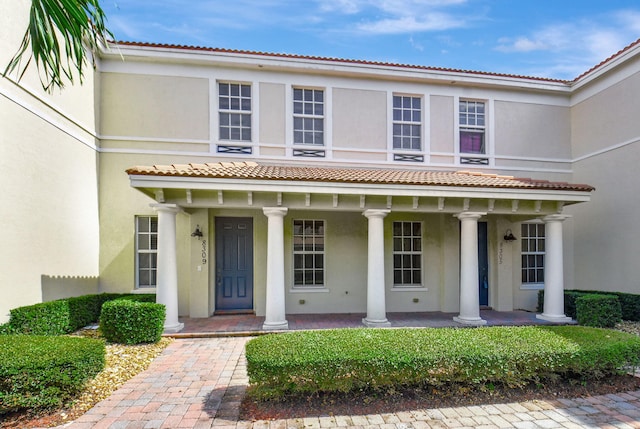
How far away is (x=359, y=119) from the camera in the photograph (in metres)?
10.4

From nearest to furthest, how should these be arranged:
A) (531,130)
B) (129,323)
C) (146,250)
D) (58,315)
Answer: (129,323) → (58,315) → (146,250) → (531,130)

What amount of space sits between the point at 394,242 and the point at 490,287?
140 inches

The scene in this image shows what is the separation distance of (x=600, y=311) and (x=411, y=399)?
7.18 meters

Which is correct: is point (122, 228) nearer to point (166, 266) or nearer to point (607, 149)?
point (166, 266)

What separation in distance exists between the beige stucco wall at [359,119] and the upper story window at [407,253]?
278 cm

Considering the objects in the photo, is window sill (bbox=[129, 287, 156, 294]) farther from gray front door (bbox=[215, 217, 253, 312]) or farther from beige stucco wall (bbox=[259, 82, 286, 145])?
beige stucco wall (bbox=[259, 82, 286, 145])

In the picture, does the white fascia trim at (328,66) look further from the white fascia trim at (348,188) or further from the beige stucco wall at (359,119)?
the white fascia trim at (348,188)

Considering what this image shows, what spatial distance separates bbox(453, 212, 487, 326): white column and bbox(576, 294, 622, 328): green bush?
2617 mm

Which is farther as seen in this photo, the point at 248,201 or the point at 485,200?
the point at 485,200

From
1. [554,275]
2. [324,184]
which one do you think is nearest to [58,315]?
[324,184]

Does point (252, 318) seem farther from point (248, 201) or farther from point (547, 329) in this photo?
point (547, 329)

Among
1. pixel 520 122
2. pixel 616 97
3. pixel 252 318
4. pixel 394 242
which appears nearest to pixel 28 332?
pixel 252 318

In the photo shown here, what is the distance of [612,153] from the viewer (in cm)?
1012

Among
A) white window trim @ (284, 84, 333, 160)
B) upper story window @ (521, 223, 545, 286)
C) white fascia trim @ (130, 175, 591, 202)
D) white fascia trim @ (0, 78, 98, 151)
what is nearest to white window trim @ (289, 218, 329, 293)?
white window trim @ (284, 84, 333, 160)
